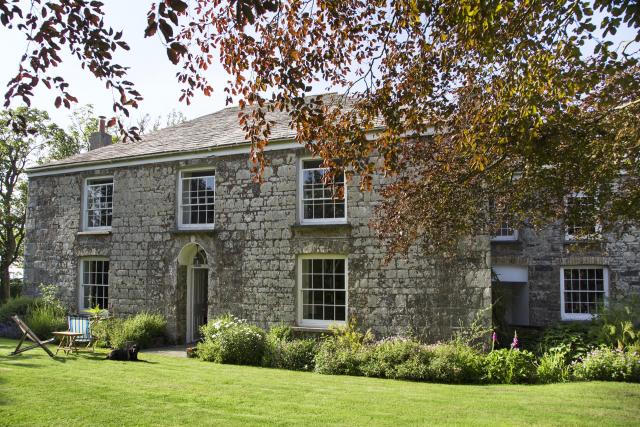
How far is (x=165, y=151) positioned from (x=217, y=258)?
12.0ft

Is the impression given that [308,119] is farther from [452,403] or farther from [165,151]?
[165,151]

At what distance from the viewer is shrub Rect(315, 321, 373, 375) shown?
11.8 m

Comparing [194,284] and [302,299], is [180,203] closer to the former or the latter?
[194,284]

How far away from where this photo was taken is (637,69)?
22.0 feet

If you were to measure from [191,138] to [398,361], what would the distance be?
9808 millimetres

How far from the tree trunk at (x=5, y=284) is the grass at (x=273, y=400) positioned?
19396 millimetres

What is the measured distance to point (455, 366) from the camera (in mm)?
10852

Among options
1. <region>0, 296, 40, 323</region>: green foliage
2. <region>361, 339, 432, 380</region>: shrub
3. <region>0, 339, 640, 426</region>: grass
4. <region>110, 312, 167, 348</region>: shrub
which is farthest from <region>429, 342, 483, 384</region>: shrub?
<region>0, 296, 40, 323</region>: green foliage

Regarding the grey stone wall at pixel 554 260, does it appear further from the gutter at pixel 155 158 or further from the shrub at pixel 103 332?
the shrub at pixel 103 332

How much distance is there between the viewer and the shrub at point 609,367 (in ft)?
35.2

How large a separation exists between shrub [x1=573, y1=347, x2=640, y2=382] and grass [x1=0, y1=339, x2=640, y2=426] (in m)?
0.62

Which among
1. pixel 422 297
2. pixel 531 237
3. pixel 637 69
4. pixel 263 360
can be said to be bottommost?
pixel 263 360

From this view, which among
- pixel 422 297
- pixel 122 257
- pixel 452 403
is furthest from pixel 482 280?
pixel 122 257

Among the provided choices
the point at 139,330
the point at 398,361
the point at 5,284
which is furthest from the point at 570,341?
the point at 5,284
